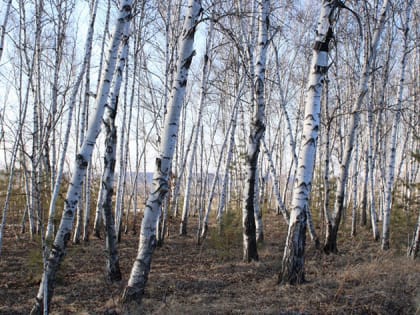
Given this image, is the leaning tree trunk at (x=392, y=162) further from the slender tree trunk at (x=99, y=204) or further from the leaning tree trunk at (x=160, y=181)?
the slender tree trunk at (x=99, y=204)

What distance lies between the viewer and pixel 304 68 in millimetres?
15000

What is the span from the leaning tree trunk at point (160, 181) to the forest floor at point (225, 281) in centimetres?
38

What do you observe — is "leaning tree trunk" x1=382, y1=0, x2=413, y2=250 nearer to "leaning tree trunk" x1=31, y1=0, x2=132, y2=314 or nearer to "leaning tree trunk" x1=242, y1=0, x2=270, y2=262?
"leaning tree trunk" x1=242, y1=0, x2=270, y2=262

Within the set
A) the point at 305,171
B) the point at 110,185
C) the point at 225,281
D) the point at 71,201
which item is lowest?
the point at 225,281

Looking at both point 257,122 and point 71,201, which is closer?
point 71,201

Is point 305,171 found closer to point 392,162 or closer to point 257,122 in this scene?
point 257,122

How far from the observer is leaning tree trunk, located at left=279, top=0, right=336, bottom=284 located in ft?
17.6

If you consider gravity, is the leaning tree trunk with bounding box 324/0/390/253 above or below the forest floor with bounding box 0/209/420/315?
above

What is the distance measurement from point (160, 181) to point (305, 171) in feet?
7.23

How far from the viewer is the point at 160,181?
4777 millimetres

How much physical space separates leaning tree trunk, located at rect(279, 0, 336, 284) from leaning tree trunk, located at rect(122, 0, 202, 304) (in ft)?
6.57

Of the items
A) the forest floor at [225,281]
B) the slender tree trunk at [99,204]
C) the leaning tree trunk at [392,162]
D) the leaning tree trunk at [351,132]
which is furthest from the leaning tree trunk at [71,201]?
the leaning tree trunk at [392,162]

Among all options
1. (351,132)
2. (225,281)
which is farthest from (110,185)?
(351,132)

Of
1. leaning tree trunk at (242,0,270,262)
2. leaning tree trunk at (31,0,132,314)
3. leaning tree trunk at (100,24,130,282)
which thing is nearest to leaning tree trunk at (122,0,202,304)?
leaning tree trunk at (31,0,132,314)
